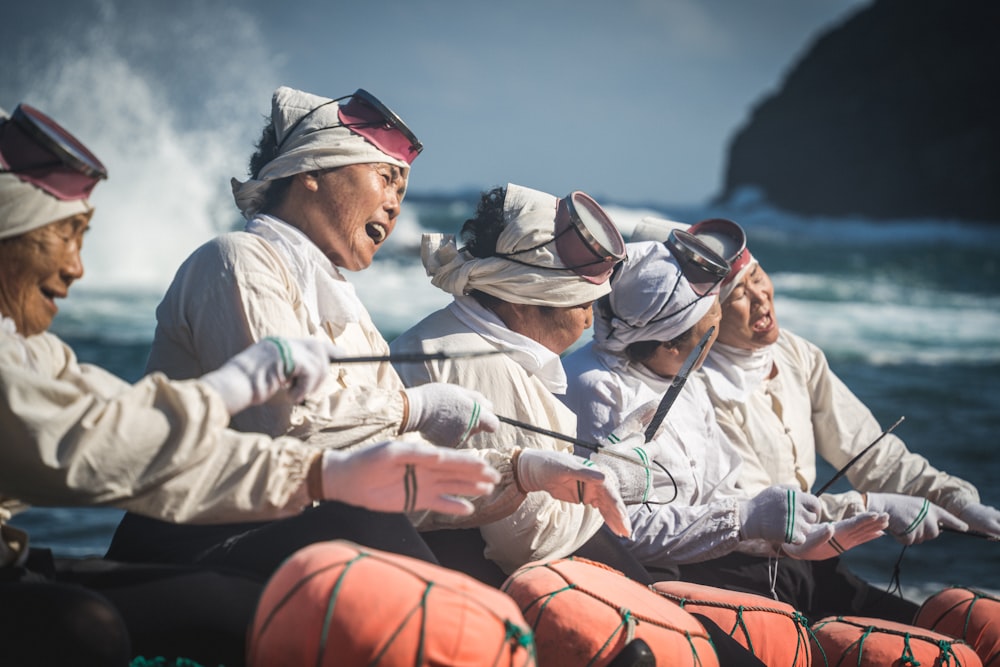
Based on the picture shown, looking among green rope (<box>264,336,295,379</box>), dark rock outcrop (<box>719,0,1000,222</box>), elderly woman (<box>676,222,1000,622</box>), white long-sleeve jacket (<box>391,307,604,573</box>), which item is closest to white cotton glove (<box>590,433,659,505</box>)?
white long-sleeve jacket (<box>391,307,604,573</box>)

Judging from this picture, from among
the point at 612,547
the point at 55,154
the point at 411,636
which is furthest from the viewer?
the point at 612,547

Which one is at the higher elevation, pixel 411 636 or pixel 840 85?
pixel 840 85

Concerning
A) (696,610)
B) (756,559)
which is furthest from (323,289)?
(756,559)

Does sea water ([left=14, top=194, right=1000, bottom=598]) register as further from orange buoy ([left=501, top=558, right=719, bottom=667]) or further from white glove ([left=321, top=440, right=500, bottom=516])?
white glove ([left=321, top=440, right=500, bottom=516])

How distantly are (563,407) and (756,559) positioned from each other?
0.98 m

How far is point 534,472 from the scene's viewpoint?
10.2 feet

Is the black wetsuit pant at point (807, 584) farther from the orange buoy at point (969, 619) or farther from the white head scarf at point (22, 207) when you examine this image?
the white head scarf at point (22, 207)

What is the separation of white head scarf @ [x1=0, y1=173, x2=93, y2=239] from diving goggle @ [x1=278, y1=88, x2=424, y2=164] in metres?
1.06

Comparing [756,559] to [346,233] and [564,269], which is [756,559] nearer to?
[564,269]

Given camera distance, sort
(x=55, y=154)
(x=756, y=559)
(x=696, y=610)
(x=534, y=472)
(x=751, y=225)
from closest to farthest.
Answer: (x=55, y=154)
(x=534, y=472)
(x=696, y=610)
(x=756, y=559)
(x=751, y=225)

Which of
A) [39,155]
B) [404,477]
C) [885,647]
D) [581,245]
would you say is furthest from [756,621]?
[39,155]

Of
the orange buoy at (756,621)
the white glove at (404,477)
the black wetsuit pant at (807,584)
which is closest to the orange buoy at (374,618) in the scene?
the white glove at (404,477)

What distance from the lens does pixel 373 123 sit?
11.3 ft

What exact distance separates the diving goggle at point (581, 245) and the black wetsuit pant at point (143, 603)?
1.59m
